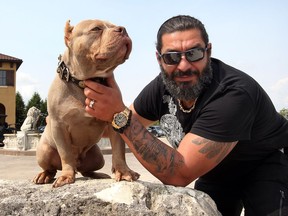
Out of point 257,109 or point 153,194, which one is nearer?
point 153,194

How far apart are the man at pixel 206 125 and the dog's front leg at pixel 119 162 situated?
0.08 m

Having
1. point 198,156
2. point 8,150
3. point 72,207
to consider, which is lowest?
point 8,150

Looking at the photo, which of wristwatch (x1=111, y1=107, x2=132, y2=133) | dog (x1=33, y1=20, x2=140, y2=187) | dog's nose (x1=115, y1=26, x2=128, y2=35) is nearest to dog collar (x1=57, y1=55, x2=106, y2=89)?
dog (x1=33, y1=20, x2=140, y2=187)

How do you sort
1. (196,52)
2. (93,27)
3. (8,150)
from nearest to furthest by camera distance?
(93,27), (196,52), (8,150)

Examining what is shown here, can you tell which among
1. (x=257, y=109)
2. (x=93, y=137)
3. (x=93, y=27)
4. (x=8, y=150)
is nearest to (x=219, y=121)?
(x=257, y=109)

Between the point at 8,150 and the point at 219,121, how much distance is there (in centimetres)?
1490

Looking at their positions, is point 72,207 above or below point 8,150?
above

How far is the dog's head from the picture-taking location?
2.51m

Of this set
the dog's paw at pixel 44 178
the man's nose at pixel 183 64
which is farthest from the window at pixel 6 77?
the man's nose at pixel 183 64

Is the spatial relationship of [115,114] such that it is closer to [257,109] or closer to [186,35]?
[186,35]

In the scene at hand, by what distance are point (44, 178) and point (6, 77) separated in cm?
3786

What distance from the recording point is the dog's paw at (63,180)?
2.61 metres

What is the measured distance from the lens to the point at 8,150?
16.2m

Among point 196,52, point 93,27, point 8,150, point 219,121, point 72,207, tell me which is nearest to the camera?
point 72,207
